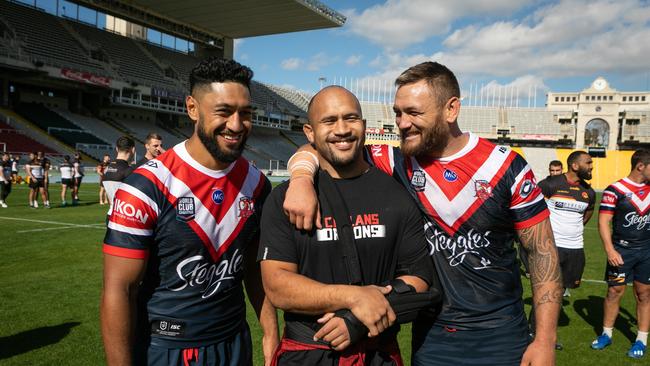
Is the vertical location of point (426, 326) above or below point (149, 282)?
below

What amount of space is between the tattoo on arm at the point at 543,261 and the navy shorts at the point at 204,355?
5.27ft

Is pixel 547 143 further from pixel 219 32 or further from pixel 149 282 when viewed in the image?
pixel 149 282

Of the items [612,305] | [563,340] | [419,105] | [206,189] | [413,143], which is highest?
[419,105]

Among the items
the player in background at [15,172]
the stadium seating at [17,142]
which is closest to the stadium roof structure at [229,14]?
the stadium seating at [17,142]

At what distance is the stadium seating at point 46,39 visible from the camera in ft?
104

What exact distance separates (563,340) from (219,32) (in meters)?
48.1

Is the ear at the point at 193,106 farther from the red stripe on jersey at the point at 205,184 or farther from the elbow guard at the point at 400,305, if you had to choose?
the elbow guard at the point at 400,305

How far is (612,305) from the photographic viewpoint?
5.22m

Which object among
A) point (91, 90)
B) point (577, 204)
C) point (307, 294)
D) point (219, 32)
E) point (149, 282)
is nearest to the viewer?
point (307, 294)

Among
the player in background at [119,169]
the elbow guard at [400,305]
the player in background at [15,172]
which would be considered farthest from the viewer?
the player in background at [15,172]

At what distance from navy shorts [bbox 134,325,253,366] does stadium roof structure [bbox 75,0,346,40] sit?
38.5 m

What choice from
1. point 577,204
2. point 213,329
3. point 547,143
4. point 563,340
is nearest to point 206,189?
point 213,329

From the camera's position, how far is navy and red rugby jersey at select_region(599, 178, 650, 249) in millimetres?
5156

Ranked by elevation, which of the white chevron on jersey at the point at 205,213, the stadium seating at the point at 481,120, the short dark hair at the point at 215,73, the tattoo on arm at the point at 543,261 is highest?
the stadium seating at the point at 481,120
